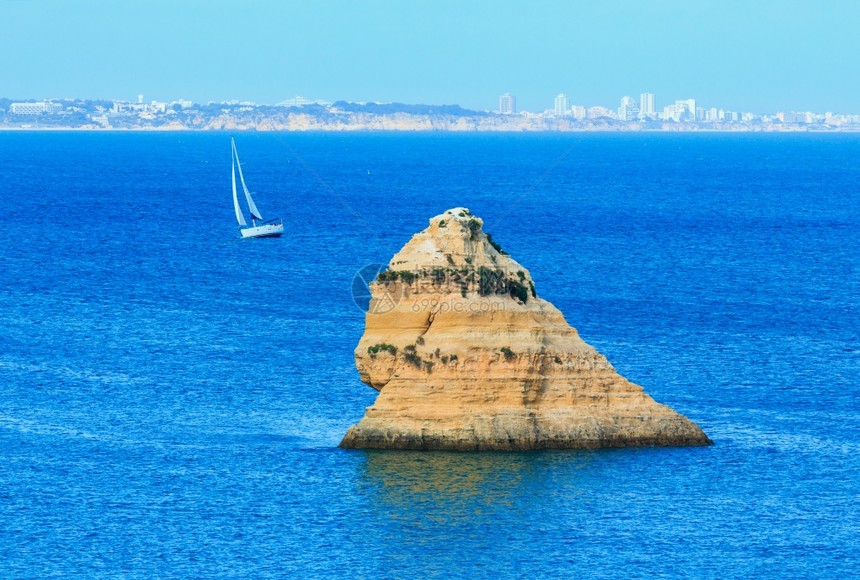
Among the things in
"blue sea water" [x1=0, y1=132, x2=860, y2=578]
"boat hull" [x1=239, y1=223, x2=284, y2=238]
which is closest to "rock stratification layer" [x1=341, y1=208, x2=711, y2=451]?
"blue sea water" [x1=0, y1=132, x2=860, y2=578]

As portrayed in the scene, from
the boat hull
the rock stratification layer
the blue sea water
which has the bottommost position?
the boat hull

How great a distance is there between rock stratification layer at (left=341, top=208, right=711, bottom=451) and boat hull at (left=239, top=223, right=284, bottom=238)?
8477cm

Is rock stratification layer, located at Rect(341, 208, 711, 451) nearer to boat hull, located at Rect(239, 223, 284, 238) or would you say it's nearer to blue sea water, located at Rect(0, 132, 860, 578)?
blue sea water, located at Rect(0, 132, 860, 578)

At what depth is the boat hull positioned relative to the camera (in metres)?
141

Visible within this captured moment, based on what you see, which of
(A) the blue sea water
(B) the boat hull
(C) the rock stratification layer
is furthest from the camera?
(B) the boat hull

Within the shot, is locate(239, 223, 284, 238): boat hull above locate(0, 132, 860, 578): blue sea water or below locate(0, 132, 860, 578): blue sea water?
below

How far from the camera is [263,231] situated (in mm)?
141625

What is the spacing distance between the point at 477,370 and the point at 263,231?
88578 millimetres

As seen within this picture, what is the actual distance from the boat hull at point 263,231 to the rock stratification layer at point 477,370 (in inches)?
3338

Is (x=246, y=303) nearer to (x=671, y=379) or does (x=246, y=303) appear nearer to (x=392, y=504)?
(x=671, y=379)

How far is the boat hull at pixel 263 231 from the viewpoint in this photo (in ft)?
463

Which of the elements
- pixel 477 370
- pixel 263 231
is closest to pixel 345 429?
pixel 477 370

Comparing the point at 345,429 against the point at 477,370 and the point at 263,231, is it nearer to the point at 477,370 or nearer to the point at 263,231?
the point at 477,370

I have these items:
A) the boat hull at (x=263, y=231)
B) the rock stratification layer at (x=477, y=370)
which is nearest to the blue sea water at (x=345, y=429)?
the rock stratification layer at (x=477, y=370)
